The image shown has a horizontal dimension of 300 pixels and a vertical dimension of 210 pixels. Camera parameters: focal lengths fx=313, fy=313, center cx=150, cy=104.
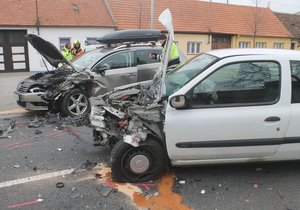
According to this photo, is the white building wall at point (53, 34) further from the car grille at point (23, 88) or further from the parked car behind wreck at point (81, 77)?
the car grille at point (23, 88)

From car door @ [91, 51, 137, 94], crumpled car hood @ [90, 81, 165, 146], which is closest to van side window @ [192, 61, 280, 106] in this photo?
crumpled car hood @ [90, 81, 165, 146]

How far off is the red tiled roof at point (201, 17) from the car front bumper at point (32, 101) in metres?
16.0

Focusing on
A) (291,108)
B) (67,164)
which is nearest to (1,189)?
(67,164)

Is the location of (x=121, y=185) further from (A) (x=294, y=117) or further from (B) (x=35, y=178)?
(A) (x=294, y=117)

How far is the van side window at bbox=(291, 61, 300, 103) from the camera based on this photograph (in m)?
3.85

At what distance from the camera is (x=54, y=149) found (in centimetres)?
523

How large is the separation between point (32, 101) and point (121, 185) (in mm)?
3984

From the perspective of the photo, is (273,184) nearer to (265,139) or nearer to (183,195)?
(265,139)

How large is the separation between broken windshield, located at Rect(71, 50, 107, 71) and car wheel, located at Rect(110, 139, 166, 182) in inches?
158

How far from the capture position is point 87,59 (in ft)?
25.7

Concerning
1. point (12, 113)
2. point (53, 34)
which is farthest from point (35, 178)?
point (53, 34)

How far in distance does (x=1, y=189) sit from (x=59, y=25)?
58.8 ft

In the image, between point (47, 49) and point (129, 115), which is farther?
point (47, 49)

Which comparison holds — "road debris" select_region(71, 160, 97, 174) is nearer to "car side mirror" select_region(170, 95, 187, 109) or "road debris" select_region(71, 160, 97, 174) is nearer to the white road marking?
the white road marking
